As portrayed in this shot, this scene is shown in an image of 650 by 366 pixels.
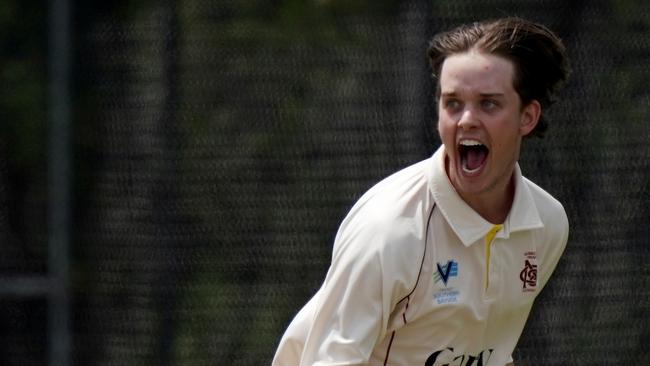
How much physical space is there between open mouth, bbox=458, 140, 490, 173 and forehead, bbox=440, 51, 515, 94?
14 cm

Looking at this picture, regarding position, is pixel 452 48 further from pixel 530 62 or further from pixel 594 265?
pixel 594 265

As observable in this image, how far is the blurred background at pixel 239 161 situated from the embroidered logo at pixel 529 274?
1398 mm

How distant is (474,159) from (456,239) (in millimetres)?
218

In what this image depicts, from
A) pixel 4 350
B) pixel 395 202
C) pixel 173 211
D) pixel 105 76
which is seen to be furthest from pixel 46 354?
pixel 395 202

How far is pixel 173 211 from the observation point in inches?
210

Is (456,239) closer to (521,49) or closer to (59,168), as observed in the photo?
(521,49)

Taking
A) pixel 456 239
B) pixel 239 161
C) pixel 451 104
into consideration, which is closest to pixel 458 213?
pixel 456 239

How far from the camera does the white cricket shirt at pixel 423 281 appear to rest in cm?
337

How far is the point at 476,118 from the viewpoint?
11.8 ft

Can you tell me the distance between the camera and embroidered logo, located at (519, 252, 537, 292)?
3.78 meters

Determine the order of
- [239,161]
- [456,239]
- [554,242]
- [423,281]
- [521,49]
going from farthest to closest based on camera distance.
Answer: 1. [239,161]
2. [554,242]
3. [521,49]
4. [456,239]
5. [423,281]

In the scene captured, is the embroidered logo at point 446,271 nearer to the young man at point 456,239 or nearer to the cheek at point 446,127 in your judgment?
the young man at point 456,239

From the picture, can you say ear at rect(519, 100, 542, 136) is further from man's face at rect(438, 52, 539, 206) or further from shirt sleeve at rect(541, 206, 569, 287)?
shirt sleeve at rect(541, 206, 569, 287)

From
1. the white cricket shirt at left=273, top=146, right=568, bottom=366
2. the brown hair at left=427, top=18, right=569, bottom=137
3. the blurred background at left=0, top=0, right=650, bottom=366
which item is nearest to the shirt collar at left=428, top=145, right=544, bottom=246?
the white cricket shirt at left=273, top=146, right=568, bottom=366
